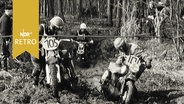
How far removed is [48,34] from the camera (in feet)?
35.6

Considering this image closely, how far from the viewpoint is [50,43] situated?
33.9ft

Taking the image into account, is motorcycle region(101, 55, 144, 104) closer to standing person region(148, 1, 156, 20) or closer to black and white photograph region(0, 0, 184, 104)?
black and white photograph region(0, 0, 184, 104)

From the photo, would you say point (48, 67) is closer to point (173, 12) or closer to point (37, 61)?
point (37, 61)

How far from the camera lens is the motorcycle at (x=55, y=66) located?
32.9 feet

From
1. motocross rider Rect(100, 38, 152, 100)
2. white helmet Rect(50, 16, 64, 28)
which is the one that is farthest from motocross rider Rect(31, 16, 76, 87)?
motocross rider Rect(100, 38, 152, 100)

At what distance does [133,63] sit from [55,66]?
1.65 m

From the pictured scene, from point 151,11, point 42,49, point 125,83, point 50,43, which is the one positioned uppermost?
point 151,11

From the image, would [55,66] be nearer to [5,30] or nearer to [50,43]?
[50,43]

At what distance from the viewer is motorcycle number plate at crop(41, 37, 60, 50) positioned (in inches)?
406

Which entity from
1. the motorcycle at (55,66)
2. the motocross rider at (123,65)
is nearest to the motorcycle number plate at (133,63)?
the motocross rider at (123,65)

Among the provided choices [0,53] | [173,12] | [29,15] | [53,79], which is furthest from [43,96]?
[173,12]

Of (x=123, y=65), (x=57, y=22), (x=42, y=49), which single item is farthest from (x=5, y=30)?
(x=123, y=65)

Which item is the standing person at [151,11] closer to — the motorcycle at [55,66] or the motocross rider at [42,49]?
the motocross rider at [42,49]

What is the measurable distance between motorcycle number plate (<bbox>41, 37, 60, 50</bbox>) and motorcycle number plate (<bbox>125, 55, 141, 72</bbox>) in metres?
1.59
